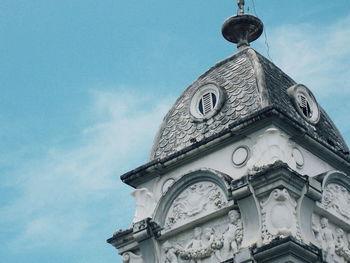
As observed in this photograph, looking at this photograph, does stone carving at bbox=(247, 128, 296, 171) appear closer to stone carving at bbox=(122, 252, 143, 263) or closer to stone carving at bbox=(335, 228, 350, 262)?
stone carving at bbox=(335, 228, 350, 262)

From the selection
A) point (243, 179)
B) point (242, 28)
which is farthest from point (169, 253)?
point (242, 28)

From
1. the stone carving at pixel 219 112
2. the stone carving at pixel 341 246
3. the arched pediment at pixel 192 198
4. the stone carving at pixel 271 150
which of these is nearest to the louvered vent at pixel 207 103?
the stone carving at pixel 219 112

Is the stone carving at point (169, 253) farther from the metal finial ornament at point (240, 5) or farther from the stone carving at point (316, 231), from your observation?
the metal finial ornament at point (240, 5)

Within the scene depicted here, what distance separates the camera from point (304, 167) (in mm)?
22562

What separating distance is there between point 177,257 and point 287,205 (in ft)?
11.3

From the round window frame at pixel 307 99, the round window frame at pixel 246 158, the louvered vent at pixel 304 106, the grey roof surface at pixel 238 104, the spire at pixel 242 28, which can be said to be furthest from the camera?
the spire at pixel 242 28

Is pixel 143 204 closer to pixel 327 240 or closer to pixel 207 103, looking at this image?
pixel 207 103

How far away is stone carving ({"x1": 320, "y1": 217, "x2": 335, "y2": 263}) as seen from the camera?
21.3 meters

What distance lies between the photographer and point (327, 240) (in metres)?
21.7

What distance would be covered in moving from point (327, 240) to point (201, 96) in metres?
5.80

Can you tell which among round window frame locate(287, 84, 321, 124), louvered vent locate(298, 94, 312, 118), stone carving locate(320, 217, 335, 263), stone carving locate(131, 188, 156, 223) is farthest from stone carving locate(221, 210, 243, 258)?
louvered vent locate(298, 94, 312, 118)

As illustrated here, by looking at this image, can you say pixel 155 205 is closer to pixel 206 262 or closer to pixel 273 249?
pixel 206 262

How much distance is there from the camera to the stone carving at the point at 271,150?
850 inches

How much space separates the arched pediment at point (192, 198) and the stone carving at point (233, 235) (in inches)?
18.0
